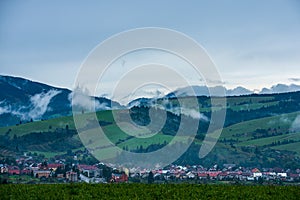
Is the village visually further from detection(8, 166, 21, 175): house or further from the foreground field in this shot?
the foreground field

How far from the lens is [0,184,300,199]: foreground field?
3017cm

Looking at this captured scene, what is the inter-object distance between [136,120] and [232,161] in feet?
111

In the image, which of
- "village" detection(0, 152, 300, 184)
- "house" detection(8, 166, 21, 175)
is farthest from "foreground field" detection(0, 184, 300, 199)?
"house" detection(8, 166, 21, 175)

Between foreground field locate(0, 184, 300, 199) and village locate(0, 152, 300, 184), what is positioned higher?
foreground field locate(0, 184, 300, 199)

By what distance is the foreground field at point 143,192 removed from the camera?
3017cm

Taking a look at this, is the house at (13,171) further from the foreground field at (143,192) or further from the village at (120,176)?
the foreground field at (143,192)

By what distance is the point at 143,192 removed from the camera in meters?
31.3

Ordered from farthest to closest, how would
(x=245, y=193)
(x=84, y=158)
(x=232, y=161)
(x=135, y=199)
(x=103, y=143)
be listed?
(x=232, y=161) → (x=103, y=143) → (x=84, y=158) → (x=245, y=193) → (x=135, y=199)

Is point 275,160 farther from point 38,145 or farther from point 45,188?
point 45,188

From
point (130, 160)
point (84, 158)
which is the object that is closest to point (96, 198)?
point (130, 160)

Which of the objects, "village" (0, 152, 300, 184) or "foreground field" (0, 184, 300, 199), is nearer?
"foreground field" (0, 184, 300, 199)

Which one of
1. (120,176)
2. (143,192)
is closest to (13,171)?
(120,176)

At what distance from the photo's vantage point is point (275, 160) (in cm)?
16538

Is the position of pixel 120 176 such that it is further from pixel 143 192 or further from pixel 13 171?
pixel 143 192
